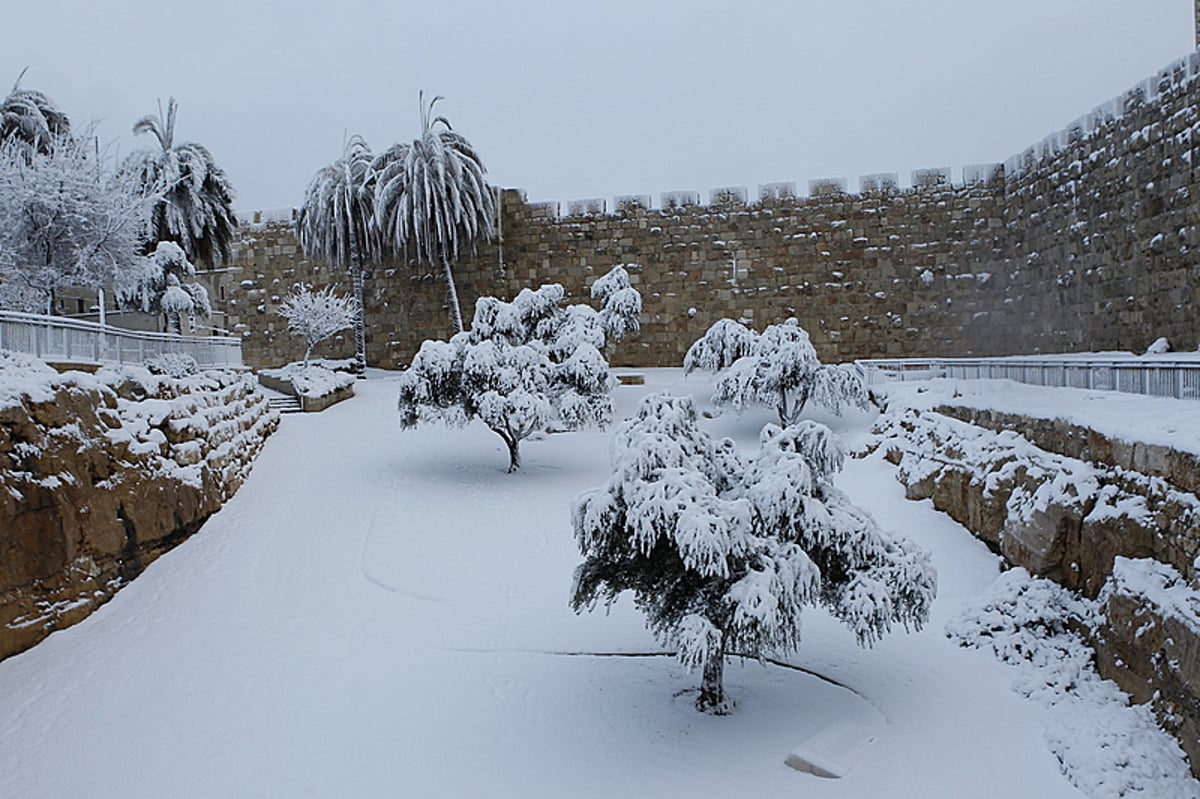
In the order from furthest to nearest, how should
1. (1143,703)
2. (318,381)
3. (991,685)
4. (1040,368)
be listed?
(318,381) < (1040,368) < (991,685) < (1143,703)

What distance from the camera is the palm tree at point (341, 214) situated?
62.4ft

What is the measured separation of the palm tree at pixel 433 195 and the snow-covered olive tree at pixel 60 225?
265 inches

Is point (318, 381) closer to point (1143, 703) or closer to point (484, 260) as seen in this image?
point (484, 260)

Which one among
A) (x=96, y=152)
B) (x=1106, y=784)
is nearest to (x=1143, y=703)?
(x=1106, y=784)

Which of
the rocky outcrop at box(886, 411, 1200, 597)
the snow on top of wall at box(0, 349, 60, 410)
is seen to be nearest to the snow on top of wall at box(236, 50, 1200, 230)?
the rocky outcrop at box(886, 411, 1200, 597)

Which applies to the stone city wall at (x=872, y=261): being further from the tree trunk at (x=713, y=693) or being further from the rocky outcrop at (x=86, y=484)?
the rocky outcrop at (x=86, y=484)

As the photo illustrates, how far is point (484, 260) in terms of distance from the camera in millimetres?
19578

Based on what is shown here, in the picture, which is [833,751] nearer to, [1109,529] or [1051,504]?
[1109,529]

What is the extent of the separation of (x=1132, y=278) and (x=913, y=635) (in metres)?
8.48

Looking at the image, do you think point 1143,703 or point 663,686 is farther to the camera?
point 663,686

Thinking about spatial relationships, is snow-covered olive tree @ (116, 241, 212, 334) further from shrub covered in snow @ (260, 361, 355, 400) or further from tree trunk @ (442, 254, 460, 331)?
tree trunk @ (442, 254, 460, 331)

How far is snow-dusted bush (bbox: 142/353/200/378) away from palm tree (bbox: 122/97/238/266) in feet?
23.5

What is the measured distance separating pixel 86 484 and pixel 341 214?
43.3ft

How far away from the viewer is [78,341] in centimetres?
803
